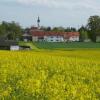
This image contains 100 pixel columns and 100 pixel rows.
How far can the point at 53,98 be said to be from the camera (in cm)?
942

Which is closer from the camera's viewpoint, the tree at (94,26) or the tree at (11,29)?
the tree at (11,29)

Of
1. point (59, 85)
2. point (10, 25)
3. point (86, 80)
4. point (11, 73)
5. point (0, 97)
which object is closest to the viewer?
point (0, 97)

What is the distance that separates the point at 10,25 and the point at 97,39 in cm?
3653

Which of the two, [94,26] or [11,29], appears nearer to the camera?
[94,26]

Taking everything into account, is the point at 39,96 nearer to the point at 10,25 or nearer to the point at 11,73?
the point at 11,73

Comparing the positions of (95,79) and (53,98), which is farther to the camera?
(95,79)

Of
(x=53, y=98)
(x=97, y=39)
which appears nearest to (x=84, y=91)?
(x=53, y=98)

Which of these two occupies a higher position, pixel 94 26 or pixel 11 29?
pixel 94 26

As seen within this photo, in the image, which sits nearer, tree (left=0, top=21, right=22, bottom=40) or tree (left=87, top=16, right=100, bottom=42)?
tree (left=0, top=21, right=22, bottom=40)

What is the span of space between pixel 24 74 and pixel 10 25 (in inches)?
6831

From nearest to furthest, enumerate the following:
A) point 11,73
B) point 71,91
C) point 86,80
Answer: point 71,91 < point 11,73 < point 86,80

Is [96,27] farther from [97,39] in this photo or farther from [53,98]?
[53,98]

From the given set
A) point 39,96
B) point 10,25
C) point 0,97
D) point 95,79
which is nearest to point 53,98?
point 39,96

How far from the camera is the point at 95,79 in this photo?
48.8ft
